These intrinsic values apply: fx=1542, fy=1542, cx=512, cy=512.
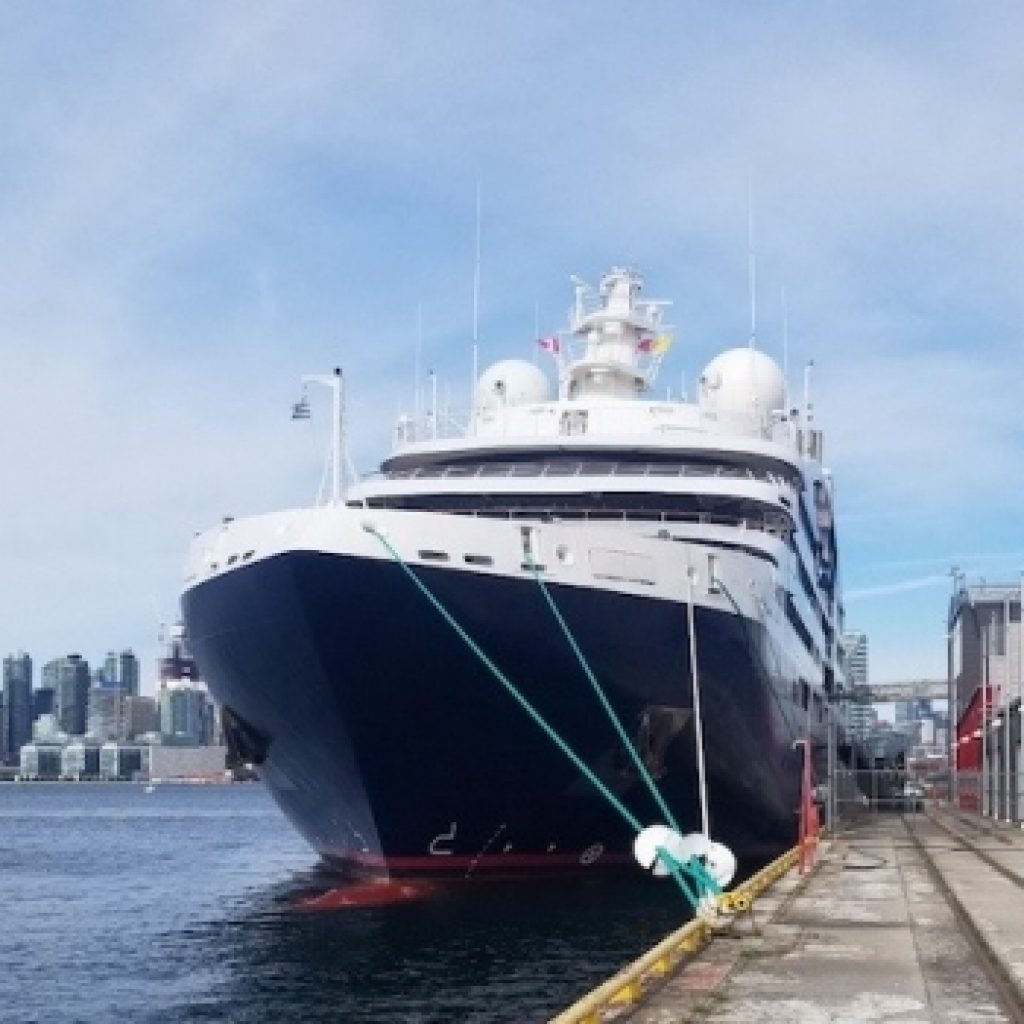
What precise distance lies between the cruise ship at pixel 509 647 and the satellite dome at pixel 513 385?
8.32m

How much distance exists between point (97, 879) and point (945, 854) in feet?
78.4

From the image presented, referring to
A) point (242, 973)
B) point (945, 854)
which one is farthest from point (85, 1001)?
point (945, 854)

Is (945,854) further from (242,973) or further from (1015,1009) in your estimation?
(1015,1009)

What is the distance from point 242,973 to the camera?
22.9 m

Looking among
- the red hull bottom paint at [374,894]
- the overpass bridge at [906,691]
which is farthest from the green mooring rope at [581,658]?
the overpass bridge at [906,691]

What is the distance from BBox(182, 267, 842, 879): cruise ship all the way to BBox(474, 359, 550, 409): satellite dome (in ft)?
27.3

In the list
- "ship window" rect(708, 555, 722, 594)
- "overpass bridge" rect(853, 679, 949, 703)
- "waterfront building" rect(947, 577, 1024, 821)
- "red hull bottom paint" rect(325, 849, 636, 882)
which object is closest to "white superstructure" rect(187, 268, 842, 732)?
"ship window" rect(708, 555, 722, 594)

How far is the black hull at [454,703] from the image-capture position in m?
24.4

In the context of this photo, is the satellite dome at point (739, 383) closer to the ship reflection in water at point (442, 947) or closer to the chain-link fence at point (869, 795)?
the chain-link fence at point (869, 795)

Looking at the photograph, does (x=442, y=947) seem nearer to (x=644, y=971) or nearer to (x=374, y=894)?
(x=374, y=894)

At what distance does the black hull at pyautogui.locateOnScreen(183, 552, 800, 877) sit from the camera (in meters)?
24.4

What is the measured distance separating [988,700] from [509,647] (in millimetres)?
48453

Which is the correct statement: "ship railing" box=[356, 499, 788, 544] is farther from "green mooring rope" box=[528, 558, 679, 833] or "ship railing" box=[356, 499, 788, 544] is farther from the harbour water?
the harbour water

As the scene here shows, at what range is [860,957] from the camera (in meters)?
15.8
